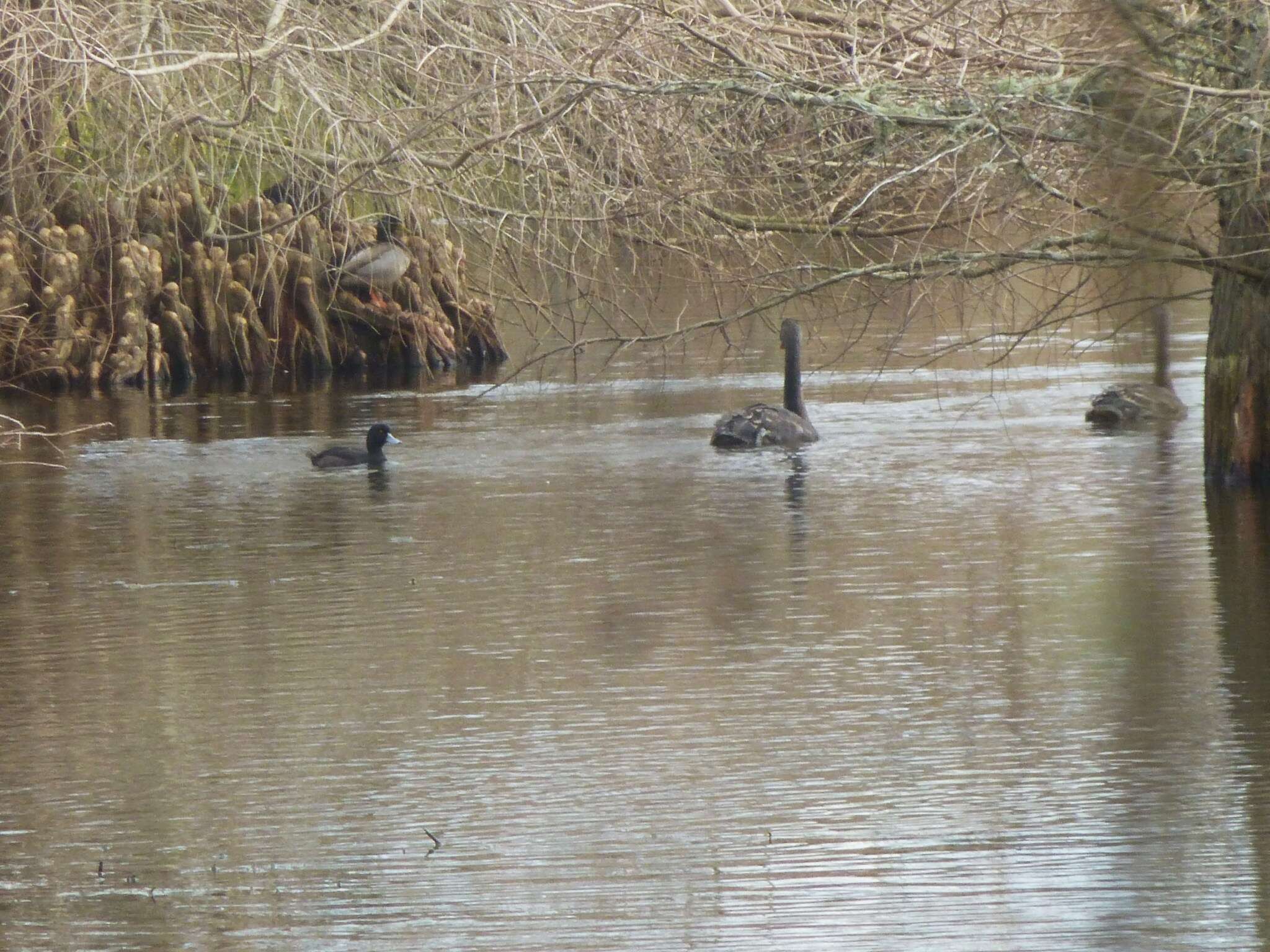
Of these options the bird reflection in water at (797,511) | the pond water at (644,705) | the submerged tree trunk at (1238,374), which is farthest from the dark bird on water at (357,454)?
the submerged tree trunk at (1238,374)

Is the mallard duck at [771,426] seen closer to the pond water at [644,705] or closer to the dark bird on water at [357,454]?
the pond water at [644,705]

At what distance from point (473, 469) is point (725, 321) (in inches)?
214

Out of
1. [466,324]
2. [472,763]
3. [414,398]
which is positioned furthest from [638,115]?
[466,324]

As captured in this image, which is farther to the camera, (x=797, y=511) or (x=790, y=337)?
(x=790, y=337)

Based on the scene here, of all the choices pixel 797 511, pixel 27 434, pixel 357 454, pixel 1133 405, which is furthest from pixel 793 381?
pixel 27 434

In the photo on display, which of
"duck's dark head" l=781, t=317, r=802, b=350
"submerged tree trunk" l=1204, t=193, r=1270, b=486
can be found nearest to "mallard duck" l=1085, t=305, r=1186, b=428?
"duck's dark head" l=781, t=317, r=802, b=350

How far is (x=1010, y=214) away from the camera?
34.3 feet

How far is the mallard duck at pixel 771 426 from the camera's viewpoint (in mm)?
16156

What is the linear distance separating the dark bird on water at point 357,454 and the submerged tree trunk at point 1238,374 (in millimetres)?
6443

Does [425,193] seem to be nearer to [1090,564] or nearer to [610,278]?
[610,278]

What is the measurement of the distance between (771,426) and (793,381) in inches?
35.6

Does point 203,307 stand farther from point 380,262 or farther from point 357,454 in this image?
point 357,454

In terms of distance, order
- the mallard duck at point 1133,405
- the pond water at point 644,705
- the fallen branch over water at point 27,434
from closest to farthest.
Answer: the pond water at point 644,705 < the fallen branch over water at point 27,434 < the mallard duck at point 1133,405

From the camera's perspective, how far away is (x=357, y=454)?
1597cm
